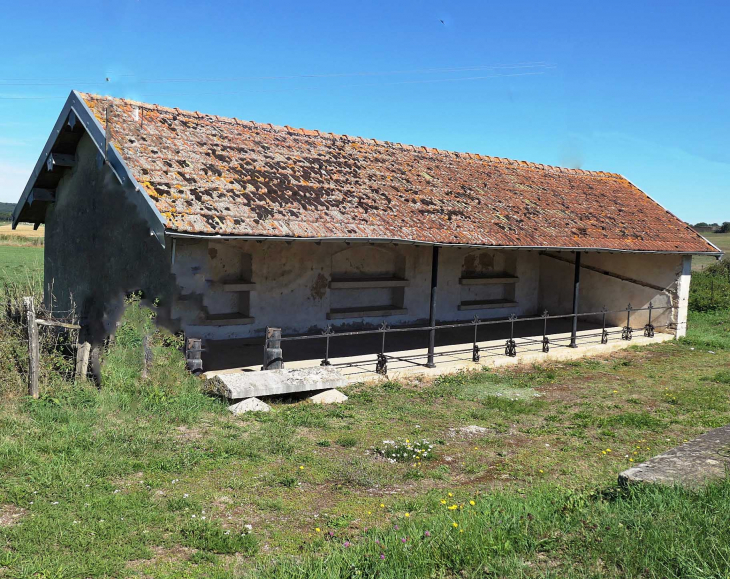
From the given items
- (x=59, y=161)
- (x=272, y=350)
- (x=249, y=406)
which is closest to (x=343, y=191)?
(x=272, y=350)

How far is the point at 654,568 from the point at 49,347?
786 cm

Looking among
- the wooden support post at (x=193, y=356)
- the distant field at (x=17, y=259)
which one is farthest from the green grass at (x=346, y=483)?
the distant field at (x=17, y=259)

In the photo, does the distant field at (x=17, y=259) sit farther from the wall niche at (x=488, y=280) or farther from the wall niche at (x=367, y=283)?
the wall niche at (x=488, y=280)

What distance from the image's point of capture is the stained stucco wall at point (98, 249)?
10148 mm

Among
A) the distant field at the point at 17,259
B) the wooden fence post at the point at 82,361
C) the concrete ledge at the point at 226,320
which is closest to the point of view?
the wooden fence post at the point at 82,361

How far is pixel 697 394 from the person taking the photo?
1032 centimetres

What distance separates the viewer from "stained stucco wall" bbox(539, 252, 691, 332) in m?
16.0

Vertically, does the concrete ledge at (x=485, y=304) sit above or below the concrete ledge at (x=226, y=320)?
above

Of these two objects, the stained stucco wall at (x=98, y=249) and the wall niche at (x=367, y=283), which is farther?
the wall niche at (x=367, y=283)

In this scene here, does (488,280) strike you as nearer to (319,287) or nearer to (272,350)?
(319,287)

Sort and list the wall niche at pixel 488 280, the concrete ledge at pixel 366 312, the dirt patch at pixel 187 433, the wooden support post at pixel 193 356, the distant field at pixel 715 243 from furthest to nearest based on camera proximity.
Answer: the distant field at pixel 715 243 → the wall niche at pixel 488 280 → the concrete ledge at pixel 366 312 → the wooden support post at pixel 193 356 → the dirt patch at pixel 187 433

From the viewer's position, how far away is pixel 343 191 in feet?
36.3

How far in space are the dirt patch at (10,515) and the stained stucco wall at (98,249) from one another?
5.17m

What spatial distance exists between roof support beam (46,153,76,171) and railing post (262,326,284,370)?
560 centimetres
